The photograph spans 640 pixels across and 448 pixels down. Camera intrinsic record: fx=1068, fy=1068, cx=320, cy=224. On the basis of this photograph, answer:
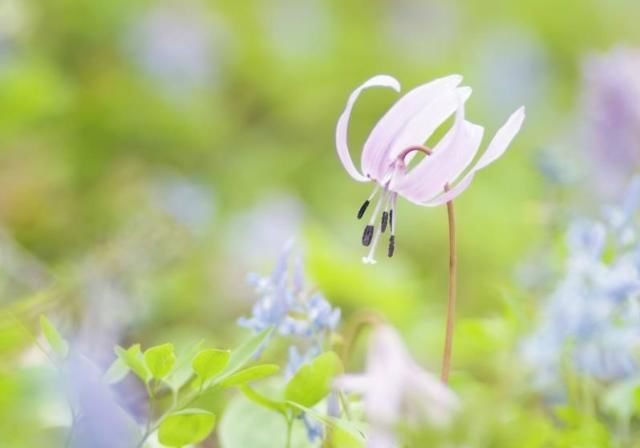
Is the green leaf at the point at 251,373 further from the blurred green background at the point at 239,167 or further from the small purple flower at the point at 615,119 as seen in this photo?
the small purple flower at the point at 615,119

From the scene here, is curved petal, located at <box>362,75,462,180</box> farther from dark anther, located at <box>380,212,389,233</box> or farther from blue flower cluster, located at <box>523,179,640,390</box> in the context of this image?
blue flower cluster, located at <box>523,179,640,390</box>

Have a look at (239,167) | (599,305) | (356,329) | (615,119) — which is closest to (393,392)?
(356,329)

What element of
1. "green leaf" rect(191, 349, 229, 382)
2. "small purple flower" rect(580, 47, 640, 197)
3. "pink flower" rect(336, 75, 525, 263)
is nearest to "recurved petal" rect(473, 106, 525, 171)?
"pink flower" rect(336, 75, 525, 263)

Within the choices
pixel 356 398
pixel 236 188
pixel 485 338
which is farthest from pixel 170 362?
pixel 236 188

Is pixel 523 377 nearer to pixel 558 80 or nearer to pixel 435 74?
pixel 435 74

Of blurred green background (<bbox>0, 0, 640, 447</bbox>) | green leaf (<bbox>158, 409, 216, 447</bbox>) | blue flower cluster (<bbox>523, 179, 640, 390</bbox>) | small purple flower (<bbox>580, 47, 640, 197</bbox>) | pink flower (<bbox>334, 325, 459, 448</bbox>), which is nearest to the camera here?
pink flower (<bbox>334, 325, 459, 448</bbox>)

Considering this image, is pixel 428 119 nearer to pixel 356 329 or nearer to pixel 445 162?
pixel 445 162

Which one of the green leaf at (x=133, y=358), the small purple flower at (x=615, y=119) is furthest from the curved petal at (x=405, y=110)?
the small purple flower at (x=615, y=119)
